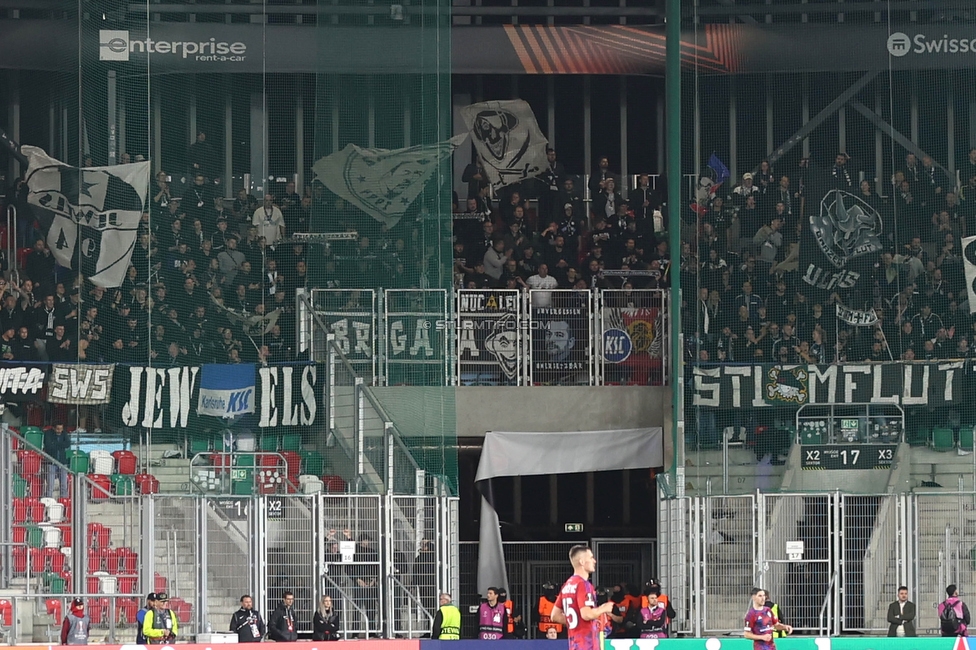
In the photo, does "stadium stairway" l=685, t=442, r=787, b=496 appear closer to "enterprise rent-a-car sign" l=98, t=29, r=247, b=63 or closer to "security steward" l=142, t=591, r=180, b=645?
"security steward" l=142, t=591, r=180, b=645

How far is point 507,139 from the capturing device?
29266mm

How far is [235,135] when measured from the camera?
23.2 meters

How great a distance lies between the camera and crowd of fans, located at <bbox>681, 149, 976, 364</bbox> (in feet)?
77.1

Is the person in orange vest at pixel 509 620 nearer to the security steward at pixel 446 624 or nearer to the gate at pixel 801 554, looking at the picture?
the security steward at pixel 446 624

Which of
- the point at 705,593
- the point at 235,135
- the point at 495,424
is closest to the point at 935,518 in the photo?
the point at 705,593

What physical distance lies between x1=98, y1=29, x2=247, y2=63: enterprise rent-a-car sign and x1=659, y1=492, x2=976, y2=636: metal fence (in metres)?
7.70

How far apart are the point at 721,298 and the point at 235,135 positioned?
6232 millimetres

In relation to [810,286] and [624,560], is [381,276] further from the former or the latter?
[624,560]

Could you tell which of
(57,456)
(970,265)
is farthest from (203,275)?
(970,265)

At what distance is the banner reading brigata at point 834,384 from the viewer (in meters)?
23.1

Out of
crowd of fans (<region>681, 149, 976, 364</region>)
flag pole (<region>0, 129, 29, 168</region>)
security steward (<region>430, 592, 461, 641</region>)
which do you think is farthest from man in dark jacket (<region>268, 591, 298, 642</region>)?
flag pole (<region>0, 129, 29, 168</region>)

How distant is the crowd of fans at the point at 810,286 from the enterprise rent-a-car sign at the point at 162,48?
596 centimetres

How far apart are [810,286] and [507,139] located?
7.09m

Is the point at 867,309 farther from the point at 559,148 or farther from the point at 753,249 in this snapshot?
the point at 559,148
